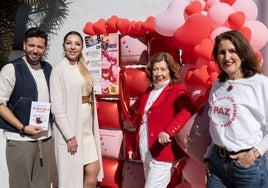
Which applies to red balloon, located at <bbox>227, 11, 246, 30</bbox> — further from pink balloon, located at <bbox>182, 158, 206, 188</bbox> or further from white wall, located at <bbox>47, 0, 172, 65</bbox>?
white wall, located at <bbox>47, 0, 172, 65</bbox>

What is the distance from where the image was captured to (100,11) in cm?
602

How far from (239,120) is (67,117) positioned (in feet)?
5.01

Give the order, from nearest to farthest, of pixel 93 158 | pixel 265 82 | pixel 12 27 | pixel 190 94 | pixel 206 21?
pixel 265 82 → pixel 206 21 → pixel 190 94 → pixel 93 158 → pixel 12 27

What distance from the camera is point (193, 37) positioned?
3100 mm

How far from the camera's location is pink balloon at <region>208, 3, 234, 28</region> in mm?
3074

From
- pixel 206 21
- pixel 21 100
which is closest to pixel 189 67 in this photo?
pixel 206 21

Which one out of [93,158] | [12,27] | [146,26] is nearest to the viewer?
[93,158]

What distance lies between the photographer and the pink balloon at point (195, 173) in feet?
10.4

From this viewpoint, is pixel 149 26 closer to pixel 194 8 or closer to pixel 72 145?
pixel 194 8

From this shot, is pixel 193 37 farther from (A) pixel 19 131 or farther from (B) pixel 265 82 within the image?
(A) pixel 19 131

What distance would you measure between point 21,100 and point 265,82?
1.78m

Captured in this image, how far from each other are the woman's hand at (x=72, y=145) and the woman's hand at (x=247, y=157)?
4.95 feet

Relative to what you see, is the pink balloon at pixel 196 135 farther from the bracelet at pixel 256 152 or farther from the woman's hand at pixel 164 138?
the bracelet at pixel 256 152

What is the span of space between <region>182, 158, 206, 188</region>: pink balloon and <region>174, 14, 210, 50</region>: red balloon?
886 millimetres
